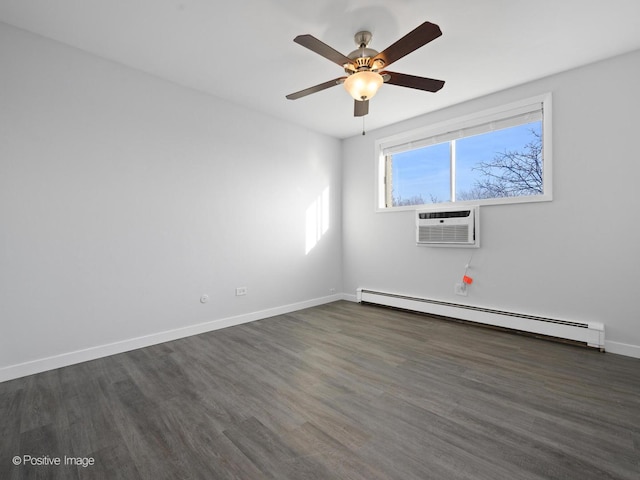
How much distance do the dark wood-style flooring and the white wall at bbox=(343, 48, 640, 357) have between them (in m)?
0.48

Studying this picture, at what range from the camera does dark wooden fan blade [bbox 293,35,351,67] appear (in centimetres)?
179

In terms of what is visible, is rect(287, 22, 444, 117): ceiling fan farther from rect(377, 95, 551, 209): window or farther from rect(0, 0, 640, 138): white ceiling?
rect(377, 95, 551, 209): window

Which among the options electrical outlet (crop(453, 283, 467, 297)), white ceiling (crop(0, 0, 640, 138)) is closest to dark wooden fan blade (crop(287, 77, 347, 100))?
white ceiling (crop(0, 0, 640, 138))

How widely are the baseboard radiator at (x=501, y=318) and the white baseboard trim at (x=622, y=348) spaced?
0.07 m

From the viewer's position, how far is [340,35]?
2340 millimetres

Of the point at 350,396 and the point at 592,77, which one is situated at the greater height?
the point at 592,77

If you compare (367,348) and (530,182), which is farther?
(530,182)

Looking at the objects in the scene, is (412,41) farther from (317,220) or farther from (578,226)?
(317,220)

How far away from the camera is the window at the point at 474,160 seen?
3137 millimetres

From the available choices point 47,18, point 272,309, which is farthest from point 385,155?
point 47,18

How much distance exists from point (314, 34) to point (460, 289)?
3.08 metres

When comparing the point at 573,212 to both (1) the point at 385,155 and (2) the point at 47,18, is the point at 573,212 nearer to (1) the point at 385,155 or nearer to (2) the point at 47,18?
(1) the point at 385,155

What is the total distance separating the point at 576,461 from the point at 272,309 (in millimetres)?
3102

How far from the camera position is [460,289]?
3.59 metres
